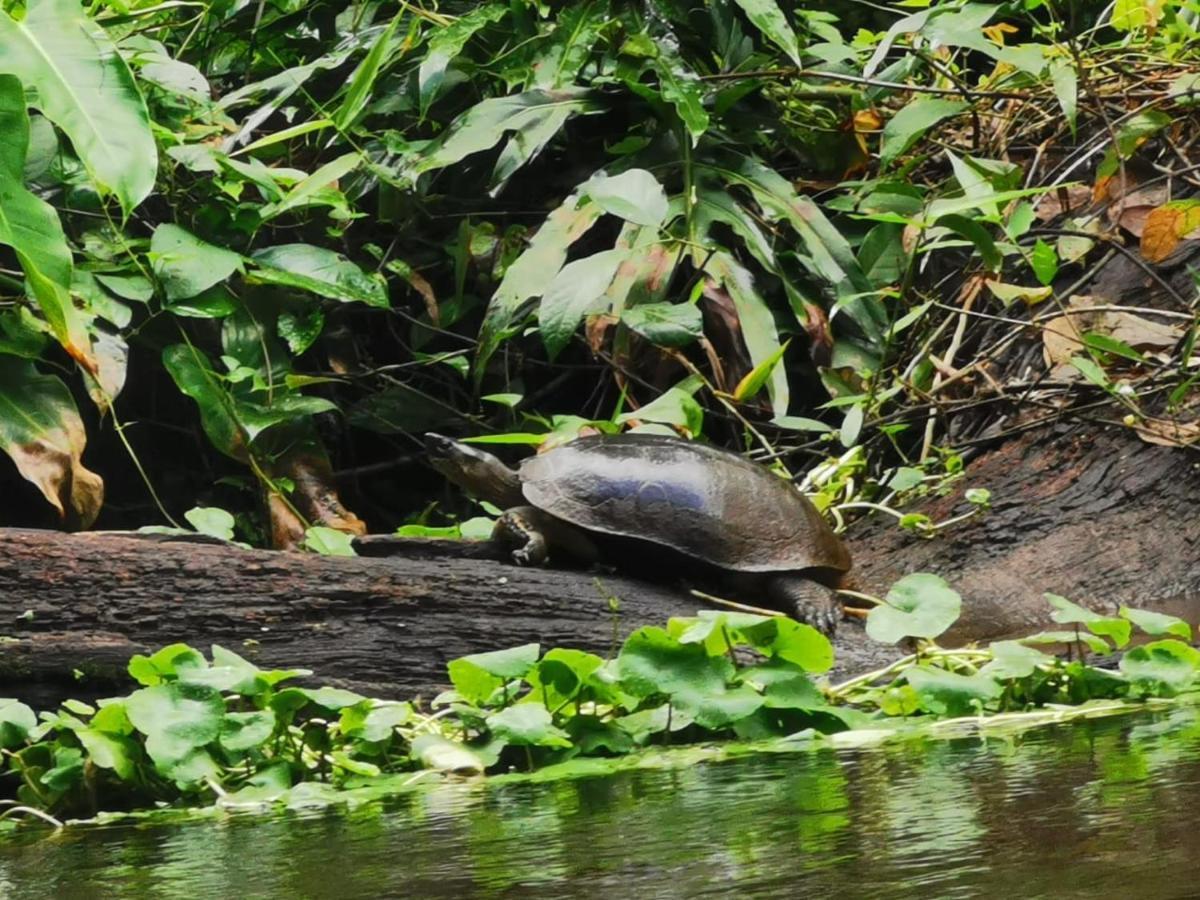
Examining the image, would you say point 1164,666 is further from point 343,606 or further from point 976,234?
point 976,234

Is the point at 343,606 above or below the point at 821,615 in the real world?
above

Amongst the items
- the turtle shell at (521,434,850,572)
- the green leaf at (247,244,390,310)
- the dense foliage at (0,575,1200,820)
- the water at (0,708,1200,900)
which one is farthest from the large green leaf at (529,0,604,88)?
the water at (0,708,1200,900)

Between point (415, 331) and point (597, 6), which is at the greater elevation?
point (597, 6)

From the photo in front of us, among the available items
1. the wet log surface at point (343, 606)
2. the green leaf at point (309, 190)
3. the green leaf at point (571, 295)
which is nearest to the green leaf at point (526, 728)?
the wet log surface at point (343, 606)

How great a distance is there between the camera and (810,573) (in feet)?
10.9

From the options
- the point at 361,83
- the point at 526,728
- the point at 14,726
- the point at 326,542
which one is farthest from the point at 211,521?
the point at 526,728

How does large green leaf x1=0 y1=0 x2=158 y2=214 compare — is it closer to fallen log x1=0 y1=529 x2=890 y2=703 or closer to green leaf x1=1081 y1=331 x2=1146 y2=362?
fallen log x1=0 y1=529 x2=890 y2=703

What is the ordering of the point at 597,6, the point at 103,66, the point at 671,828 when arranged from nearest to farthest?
the point at 671,828 → the point at 103,66 → the point at 597,6

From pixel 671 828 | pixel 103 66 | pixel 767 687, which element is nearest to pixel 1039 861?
pixel 671 828

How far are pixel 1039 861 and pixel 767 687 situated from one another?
46.1 inches

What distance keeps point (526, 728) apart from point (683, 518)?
4.16 ft

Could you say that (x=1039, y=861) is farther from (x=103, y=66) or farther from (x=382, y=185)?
(x=382, y=185)

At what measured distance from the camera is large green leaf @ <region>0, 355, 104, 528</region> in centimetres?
388

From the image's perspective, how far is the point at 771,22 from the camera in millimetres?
4648
